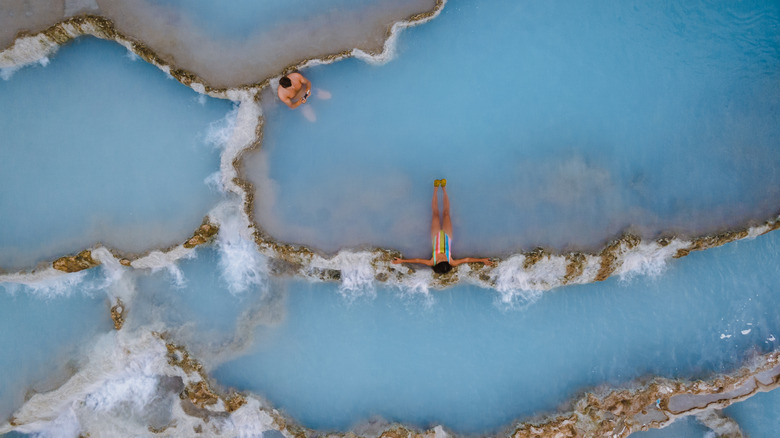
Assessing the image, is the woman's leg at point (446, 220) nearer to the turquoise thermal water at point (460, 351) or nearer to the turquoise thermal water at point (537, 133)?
the turquoise thermal water at point (537, 133)

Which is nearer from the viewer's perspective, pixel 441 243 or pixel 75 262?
pixel 441 243

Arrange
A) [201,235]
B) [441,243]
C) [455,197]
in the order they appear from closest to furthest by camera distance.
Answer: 1. [441,243]
2. [201,235]
3. [455,197]

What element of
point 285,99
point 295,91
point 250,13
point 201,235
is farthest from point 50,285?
point 250,13

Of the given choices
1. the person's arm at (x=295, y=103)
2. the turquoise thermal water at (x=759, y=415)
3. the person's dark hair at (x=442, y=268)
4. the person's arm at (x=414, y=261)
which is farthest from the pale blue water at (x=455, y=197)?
the person's dark hair at (x=442, y=268)

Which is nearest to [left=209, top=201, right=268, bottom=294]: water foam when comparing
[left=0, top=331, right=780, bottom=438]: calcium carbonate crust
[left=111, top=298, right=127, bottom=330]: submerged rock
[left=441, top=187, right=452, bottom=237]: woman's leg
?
[left=0, top=331, right=780, bottom=438]: calcium carbonate crust

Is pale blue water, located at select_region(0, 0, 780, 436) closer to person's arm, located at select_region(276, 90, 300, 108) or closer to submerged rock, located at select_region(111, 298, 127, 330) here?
submerged rock, located at select_region(111, 298, 127, 330)

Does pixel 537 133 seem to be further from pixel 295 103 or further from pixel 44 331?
pixel 44 331
